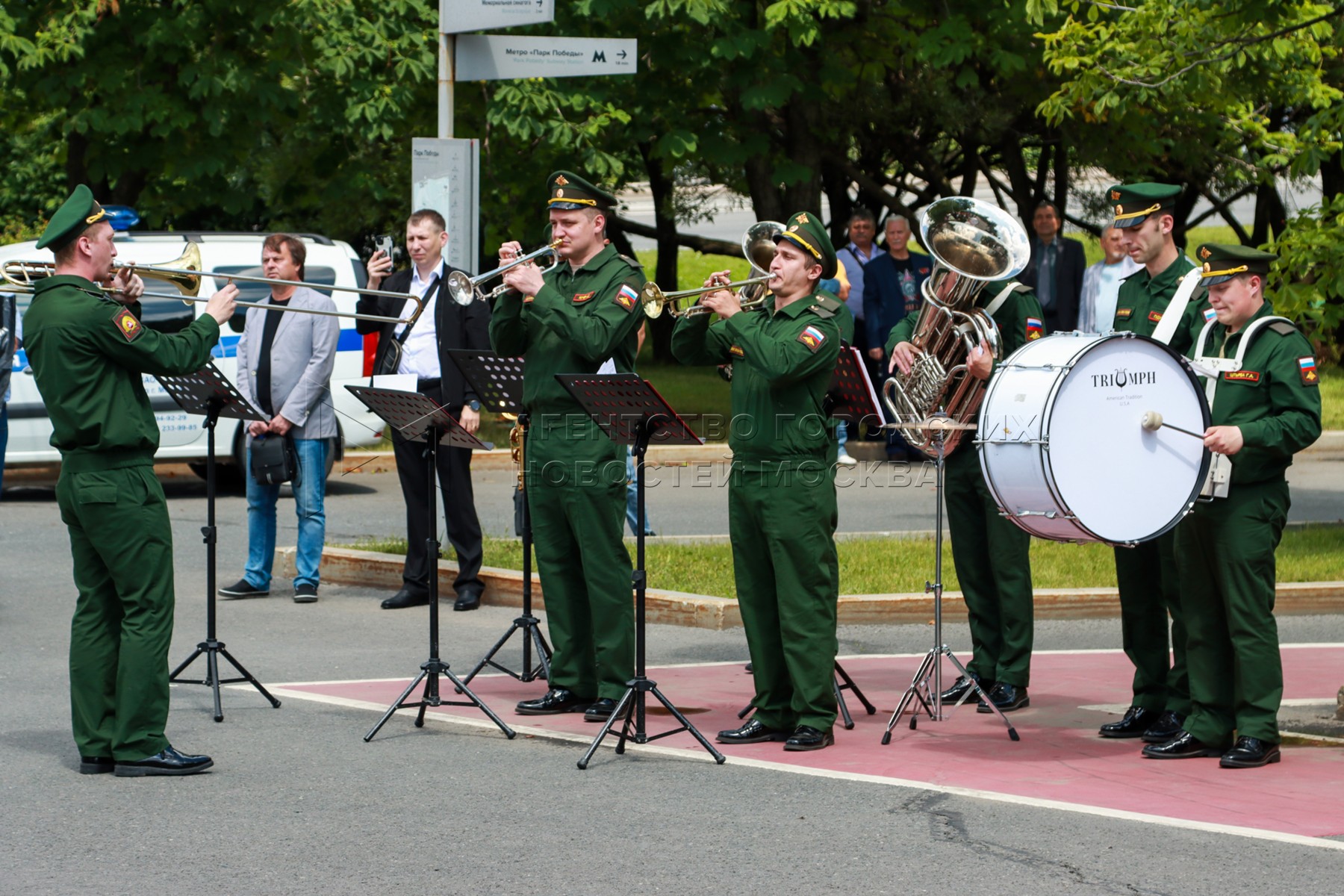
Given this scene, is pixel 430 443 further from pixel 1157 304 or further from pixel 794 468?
pixel 1157 304

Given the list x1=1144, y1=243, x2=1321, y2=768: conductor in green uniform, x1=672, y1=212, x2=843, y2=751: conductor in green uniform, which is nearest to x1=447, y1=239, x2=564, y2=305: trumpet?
x1=672, y1=212, x2=843, y2=751: conductor in green uniform

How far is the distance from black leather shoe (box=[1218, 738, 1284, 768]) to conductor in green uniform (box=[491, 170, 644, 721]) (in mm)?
2450

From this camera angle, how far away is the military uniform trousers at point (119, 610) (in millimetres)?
6547

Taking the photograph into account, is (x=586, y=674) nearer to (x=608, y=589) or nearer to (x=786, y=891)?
(x=608, y=589)

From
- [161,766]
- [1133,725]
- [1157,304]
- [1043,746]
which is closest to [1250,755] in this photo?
[1133,725]

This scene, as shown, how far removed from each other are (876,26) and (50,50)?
8637mm

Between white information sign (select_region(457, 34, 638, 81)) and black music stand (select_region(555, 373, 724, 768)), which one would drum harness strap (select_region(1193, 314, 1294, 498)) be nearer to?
black music stand (select_region(555, 373, 724, 768))

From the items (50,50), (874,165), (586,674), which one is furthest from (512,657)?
(874,165)

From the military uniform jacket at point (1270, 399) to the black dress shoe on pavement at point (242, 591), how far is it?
19.9 feet

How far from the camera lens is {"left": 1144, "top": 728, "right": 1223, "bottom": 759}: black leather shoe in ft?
22.6

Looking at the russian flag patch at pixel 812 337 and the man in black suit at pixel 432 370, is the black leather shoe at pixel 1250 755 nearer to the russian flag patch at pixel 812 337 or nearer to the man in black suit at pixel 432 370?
the russian flag patch at pixel 812 337

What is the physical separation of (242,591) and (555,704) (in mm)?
3526

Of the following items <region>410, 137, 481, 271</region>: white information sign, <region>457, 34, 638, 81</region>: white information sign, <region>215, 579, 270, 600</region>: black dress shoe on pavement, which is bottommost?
<region>215, 579, 270, 600</region>: black dress shoe on pavement

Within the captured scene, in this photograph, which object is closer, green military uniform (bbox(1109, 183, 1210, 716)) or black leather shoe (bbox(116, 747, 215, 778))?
A: black leather shoe (bbox(116, 747, 215, 778))
